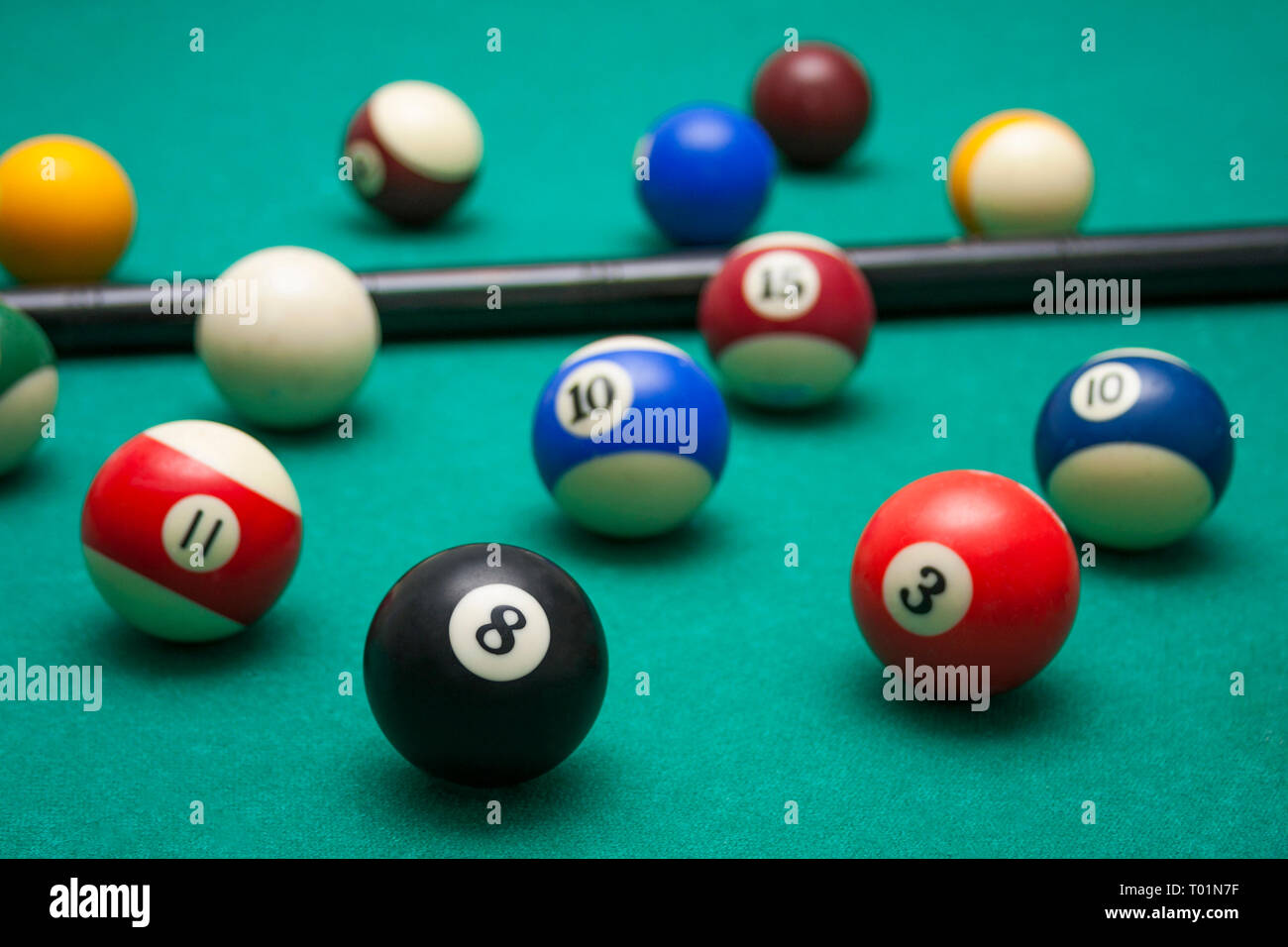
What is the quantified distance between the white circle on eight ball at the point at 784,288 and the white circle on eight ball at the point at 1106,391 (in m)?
0.98

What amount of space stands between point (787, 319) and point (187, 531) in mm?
2012

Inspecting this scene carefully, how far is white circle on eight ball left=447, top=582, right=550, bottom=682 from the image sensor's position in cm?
262

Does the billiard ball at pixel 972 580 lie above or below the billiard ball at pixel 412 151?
below

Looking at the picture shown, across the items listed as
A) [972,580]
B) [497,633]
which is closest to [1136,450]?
[972,580]

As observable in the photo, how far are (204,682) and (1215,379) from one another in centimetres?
340

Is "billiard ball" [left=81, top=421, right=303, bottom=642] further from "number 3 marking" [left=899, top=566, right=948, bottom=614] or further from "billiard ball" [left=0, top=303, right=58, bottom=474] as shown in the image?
"number 3 marking" [left=899, top=566, right=948, bottom=614]

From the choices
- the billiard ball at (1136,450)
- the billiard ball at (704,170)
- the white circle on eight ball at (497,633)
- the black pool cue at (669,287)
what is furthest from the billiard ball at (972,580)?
the billiard ball at (704,170)

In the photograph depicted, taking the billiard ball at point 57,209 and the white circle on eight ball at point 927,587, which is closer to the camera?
the white circle on eight ball at point 927,587

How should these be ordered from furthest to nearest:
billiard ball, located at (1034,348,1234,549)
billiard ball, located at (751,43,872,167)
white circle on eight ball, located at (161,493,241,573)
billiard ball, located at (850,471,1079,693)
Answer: billiard ball, located at (751,43,872,167) < billiard ball, located at (1034,348,1234,549) < white circle on eight ball, located at (161,493,241,573) < billiard ball, located at (850,471,1079,693)

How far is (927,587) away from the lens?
2975 mm

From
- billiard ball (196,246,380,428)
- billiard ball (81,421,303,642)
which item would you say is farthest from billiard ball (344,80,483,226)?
billiard ball (81,421,303,642)

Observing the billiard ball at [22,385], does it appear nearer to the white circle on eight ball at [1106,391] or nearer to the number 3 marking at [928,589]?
the number 3 marking at [928,589]

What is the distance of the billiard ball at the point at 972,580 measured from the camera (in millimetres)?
2953

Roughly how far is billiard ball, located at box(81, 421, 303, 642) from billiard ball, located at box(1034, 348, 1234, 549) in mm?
1902
